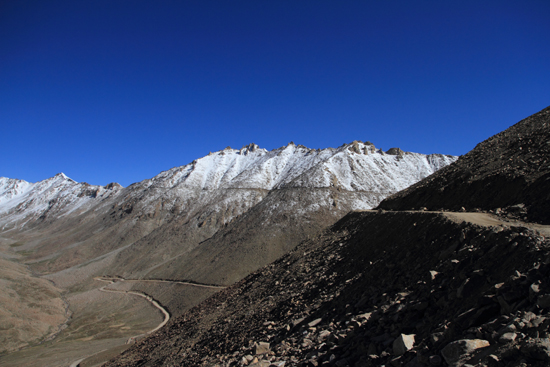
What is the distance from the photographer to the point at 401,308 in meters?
9.16

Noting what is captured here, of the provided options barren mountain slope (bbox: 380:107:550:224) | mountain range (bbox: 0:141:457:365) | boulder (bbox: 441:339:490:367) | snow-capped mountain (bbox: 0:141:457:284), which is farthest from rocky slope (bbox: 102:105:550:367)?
snow-capped mountain (bbox: 0:141:457:284)

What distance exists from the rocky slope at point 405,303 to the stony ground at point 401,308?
1.5 inches

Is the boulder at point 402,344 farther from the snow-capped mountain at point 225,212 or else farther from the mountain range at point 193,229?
the snow-capped mountain at point 225,212

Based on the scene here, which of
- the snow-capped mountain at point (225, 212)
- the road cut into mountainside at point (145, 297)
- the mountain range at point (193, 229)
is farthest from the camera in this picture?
the snow-capped mountain at point (225, 212)

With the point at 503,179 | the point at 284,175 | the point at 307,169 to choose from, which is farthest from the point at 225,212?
the point at 503,179

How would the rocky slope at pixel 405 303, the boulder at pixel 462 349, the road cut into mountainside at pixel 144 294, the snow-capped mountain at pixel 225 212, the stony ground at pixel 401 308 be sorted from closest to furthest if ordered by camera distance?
the boulder at pixel 462 349 < the stony ground at pixel 401 308 < the rocky slope at pixel 405 303 < the road cut into mountainside at pixel 144 294 < the snow-capped mountain at pixel 225 212

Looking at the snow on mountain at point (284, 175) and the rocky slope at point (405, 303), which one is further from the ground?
the snow on mountain at point (284, 175)

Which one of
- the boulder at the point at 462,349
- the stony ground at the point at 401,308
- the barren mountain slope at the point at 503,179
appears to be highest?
the barren mountain slope at the point at 503,179

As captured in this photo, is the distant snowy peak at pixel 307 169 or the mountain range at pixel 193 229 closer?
the mountain range at pixel 193 229

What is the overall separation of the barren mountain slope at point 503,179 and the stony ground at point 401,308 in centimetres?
448

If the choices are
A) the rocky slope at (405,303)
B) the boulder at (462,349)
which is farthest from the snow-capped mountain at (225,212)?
the boulder at (462,349)

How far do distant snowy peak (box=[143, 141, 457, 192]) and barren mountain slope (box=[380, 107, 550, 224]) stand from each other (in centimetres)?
7275

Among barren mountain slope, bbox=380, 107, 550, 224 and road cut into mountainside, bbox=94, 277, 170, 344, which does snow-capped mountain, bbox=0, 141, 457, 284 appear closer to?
road cut into mountainside, bbox=94, 277, 170, 344

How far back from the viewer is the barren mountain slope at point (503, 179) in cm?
1546
